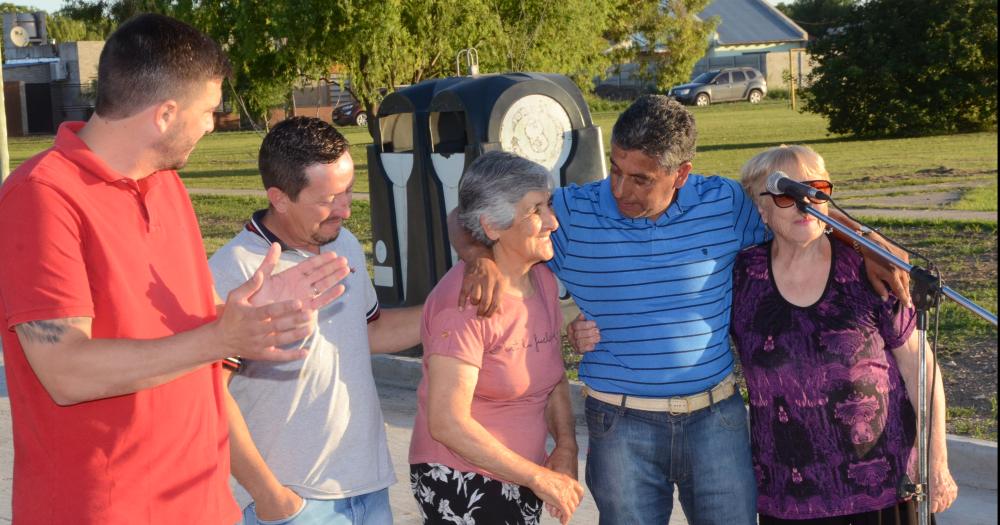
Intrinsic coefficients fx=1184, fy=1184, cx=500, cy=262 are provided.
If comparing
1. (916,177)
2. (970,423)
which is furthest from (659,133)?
(916,177)

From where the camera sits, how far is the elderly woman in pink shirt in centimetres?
304

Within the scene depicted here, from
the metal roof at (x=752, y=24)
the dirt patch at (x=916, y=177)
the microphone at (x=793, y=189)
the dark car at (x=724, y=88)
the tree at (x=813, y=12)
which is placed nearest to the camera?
the microphone at (x=793, y=189)

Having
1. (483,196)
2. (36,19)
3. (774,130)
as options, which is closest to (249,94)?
(774,130)

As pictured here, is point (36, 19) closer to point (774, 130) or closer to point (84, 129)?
point (774, 130)

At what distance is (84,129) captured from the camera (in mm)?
2463

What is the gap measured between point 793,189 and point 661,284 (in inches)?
26.5

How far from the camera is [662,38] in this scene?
144 ft

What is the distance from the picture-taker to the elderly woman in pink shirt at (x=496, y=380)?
3.04m

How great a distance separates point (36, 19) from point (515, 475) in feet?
215

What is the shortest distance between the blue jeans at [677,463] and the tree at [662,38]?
39.3 meters

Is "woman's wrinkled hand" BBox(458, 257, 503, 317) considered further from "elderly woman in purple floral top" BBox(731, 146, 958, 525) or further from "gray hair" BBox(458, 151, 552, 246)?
"elderly woman in purple floral top" BBox(731, 146, 958, 525)

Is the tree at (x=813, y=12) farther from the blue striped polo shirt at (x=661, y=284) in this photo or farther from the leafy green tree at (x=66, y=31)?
the blue striped polo shirt at (x=661, y=284)

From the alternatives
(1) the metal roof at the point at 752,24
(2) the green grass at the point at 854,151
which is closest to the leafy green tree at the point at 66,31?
(1) the metal roof at the point at 752,24

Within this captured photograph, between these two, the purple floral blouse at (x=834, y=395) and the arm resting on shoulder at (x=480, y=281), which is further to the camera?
the purple floral blouse at (x=834, y=395)
